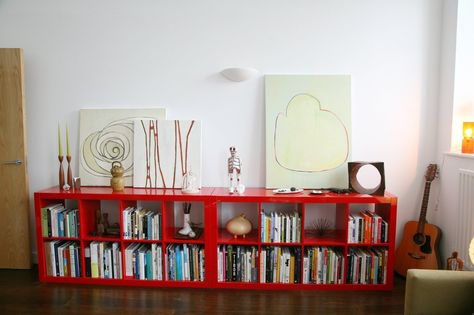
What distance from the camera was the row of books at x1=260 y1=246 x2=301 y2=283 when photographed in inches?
87.9

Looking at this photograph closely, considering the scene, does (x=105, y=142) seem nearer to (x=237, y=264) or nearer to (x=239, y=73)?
(x=239, y=73)

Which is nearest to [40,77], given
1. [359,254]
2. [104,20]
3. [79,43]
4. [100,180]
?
[79,43]

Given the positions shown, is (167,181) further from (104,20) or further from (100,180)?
(104,20)

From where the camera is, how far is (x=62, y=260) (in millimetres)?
2342

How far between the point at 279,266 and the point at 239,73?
61.9 inches

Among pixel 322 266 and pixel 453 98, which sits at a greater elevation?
pixel 453 98

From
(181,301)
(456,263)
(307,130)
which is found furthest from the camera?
(307,130)

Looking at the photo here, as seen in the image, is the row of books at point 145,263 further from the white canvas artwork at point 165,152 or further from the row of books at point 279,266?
the row of books at point 279,266

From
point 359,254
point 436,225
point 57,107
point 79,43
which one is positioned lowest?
point 359,254

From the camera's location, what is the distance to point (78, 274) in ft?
7.66

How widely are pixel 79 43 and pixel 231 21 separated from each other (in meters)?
1.34

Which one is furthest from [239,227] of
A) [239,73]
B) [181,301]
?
[239,73]

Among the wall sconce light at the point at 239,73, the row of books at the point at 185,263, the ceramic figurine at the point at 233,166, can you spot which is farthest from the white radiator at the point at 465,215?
the row of books at the point at 185,263

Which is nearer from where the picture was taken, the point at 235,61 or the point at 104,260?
the point at 104,260
